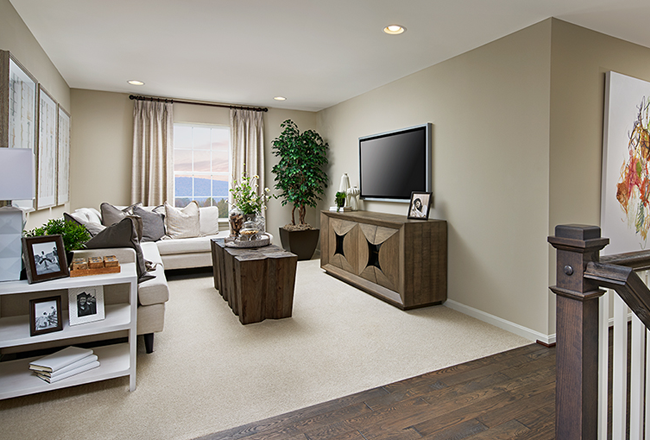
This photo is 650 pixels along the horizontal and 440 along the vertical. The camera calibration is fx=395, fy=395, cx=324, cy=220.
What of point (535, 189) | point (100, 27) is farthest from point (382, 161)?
point (100, 27)

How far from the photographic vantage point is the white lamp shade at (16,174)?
1.89 metres

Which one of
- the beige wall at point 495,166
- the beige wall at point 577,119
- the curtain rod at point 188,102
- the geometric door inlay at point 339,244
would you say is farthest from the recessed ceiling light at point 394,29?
the curtain rod at point 188,102

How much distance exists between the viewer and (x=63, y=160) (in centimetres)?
459

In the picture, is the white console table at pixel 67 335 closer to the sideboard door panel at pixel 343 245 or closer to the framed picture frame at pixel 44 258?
the framed picture frame at pixel 44 258

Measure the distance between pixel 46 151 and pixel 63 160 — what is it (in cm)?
95

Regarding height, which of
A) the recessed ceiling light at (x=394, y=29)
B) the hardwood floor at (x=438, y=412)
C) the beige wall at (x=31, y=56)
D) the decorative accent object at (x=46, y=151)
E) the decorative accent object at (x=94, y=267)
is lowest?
the hardwood floor at (x=438, y=412)

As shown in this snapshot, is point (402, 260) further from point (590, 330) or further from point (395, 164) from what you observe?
point (590, 330)

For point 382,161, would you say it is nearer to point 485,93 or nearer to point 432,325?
point 485,93

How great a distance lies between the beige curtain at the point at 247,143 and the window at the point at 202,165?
18 centimetres

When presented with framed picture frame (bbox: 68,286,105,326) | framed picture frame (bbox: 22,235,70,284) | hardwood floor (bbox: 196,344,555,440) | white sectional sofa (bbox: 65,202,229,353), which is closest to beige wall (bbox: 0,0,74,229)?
white sectional sofa (bbox: 65,202,229,353)

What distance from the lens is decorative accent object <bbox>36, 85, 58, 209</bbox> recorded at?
11.4 ft

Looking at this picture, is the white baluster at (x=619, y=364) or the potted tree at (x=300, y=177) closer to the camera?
the white baluster at (x=619, y=364)

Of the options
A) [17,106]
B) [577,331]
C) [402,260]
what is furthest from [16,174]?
[402,260]

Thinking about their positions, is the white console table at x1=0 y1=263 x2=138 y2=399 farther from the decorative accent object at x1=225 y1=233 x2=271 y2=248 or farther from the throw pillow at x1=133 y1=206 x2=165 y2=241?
the throw pillow at x1=133 y1=206 x2=165 y2=241
